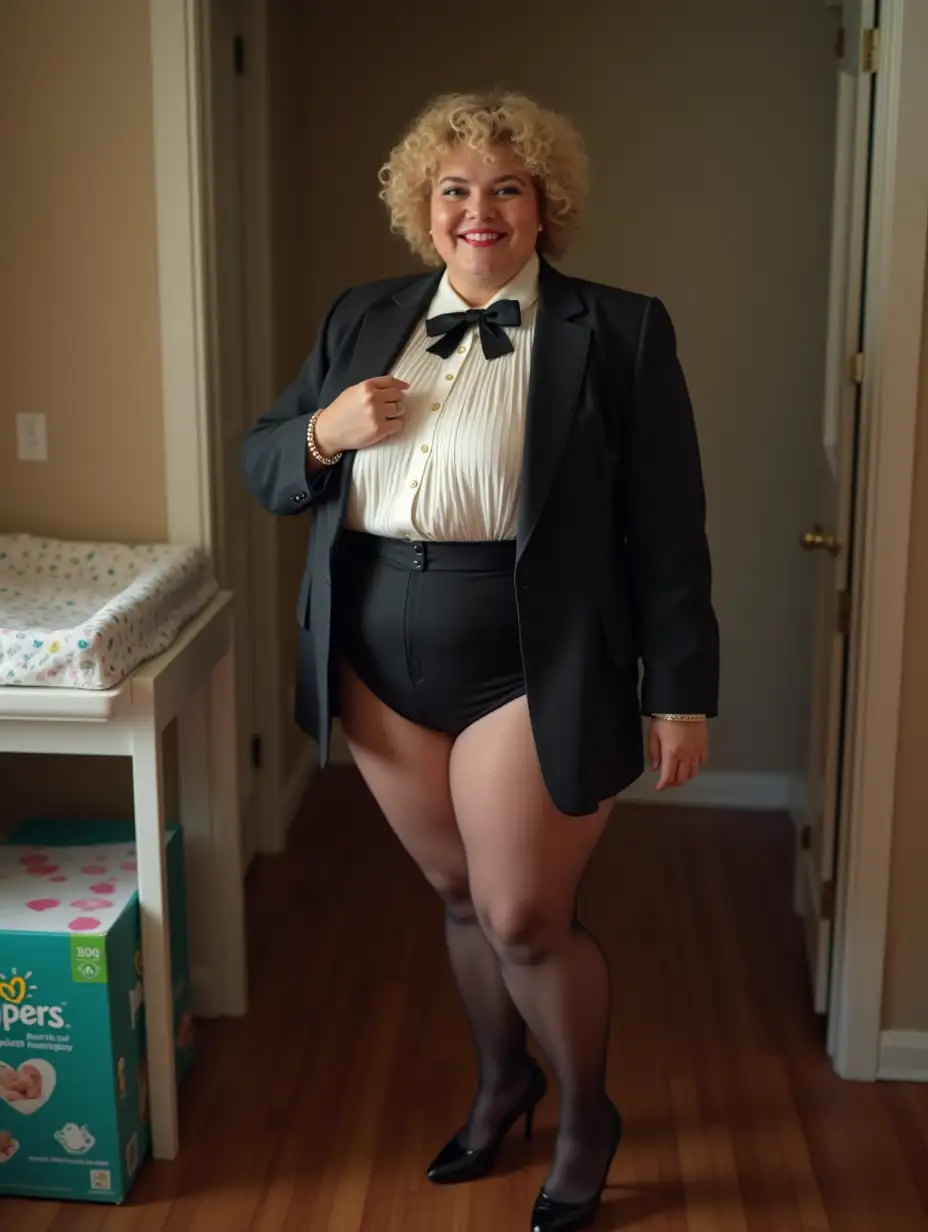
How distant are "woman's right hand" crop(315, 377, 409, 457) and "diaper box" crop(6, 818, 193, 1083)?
883 millimetres

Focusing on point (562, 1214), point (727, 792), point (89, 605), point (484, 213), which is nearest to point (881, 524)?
point (484, 213)

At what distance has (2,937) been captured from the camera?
1.98 meters

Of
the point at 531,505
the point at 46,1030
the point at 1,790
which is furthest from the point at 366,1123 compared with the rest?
the point at 531,505

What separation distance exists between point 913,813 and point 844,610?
352 millimetres

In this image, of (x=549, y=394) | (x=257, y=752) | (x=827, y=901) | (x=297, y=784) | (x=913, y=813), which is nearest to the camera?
(x=549, y=394)

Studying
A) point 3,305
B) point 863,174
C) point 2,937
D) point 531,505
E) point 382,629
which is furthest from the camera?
point 3,305

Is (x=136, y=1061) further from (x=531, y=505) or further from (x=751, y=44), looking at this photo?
(x=751, y=44)

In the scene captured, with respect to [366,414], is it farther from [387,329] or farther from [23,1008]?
[23,1008]

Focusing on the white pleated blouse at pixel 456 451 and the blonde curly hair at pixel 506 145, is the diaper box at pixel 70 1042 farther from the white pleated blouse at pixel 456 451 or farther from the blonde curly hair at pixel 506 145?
the blonde curly hair at pixel 506 145

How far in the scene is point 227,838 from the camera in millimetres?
2461

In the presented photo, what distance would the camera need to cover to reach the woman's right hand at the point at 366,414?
5.75 ft

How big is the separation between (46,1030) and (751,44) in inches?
103

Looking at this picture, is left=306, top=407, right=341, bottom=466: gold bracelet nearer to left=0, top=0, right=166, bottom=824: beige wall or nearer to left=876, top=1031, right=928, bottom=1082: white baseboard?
left=0, top=0, right=166, bottom=824: beige wall

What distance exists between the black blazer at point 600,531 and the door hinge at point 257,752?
1416mm
